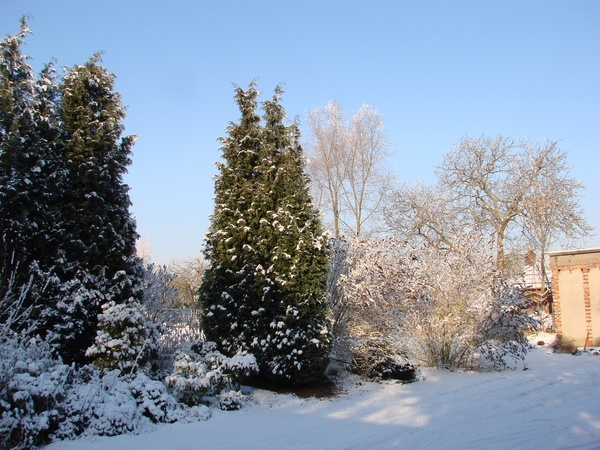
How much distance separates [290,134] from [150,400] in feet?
21.6

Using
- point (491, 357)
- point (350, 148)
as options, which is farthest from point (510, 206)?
point (491, 357)

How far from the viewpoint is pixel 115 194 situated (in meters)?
9.44

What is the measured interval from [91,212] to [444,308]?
8.95 metres

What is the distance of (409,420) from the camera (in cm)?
714

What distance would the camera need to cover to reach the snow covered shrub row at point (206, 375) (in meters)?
7.40

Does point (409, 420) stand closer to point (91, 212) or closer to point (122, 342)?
point (122, 342)

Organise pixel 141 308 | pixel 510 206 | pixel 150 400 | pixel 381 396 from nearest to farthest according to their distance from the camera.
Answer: pixel 150 400
pixel 141 308
pixel 381 396
pixel 510 206

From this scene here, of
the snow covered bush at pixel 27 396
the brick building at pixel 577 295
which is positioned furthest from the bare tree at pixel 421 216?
the snow covered bush at pixel 27 396

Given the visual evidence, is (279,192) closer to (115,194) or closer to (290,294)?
(290,294)

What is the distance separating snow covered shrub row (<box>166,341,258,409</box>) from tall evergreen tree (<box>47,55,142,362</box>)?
75.2 inches

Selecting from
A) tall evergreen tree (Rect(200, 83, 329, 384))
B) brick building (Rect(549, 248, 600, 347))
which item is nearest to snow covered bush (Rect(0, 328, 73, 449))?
tall evergreen tree (Rect(200, 83, 329, 384))

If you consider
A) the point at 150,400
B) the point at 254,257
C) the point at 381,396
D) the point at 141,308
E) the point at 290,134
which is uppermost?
the point at 290,134

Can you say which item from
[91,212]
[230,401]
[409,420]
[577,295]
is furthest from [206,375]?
[577,295]

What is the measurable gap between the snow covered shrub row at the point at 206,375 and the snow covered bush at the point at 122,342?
583 millimetres
